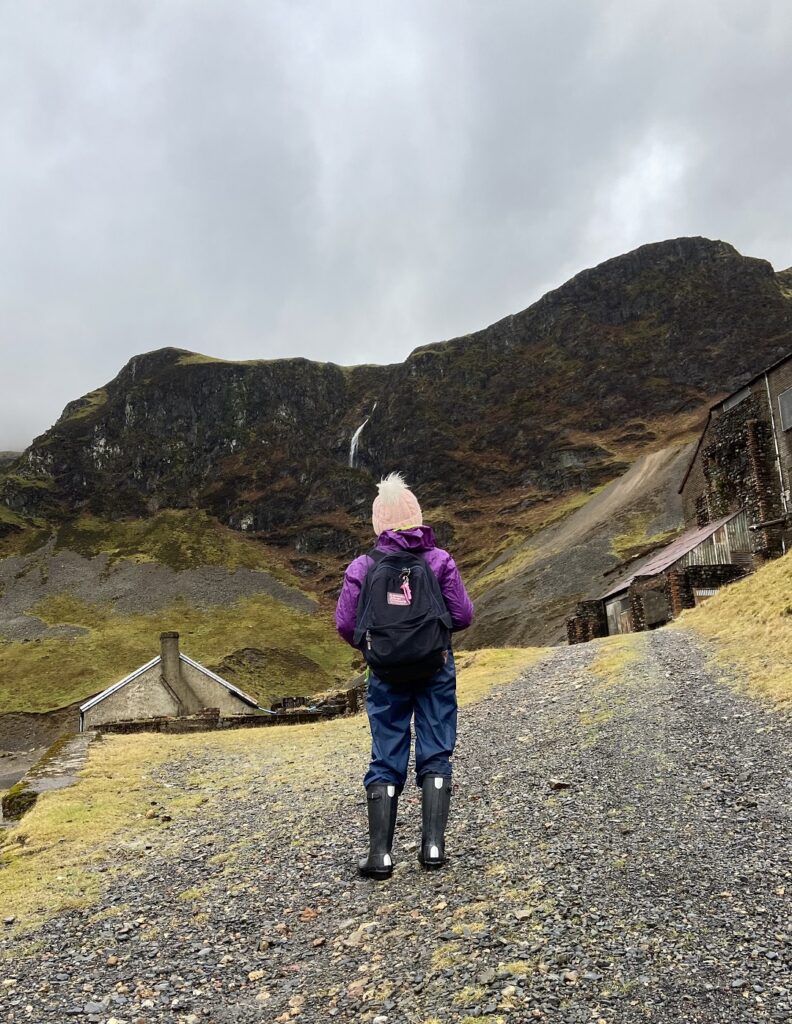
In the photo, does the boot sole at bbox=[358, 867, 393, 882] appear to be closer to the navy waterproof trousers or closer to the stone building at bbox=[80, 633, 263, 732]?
the navy waterproof trousers

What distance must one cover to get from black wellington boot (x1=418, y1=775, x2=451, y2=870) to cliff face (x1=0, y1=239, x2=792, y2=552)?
11708cm

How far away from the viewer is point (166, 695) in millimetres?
34219

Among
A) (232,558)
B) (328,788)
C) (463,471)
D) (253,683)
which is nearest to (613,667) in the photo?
(328,788)

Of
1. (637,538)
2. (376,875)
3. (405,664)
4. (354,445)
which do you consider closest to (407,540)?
(405,664)

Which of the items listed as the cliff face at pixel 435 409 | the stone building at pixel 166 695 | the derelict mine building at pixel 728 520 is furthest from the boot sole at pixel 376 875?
the cliff face at pixel 435 409

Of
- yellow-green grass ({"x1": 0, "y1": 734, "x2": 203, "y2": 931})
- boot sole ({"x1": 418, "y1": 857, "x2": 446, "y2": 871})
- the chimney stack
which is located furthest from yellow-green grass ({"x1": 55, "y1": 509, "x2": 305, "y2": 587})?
boot sole ({"x1": 418, "y1": 857, "x2": 446, "y2": 871})

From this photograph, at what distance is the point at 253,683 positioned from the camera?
7062cm

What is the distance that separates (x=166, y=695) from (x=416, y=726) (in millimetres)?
31932

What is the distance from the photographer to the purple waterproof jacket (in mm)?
5531

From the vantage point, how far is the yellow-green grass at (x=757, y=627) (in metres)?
11.0

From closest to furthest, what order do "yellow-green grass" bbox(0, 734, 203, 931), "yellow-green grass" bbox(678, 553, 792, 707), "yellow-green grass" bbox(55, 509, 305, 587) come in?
1. "yellow-green grass" bbox(0, 734, 203, 931)
2. "yellow-green grass" bbox(678, 553, 792, 707)
3. "yellow-green grass" bbox(55, 509, 305, 587)

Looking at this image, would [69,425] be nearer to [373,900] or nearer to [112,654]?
[112,654]

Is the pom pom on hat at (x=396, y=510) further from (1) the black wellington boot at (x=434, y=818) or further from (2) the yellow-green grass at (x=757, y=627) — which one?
(2) the yellow-green grass at (x=757, y=627)

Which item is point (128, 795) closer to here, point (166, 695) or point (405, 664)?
point (405, 664)
